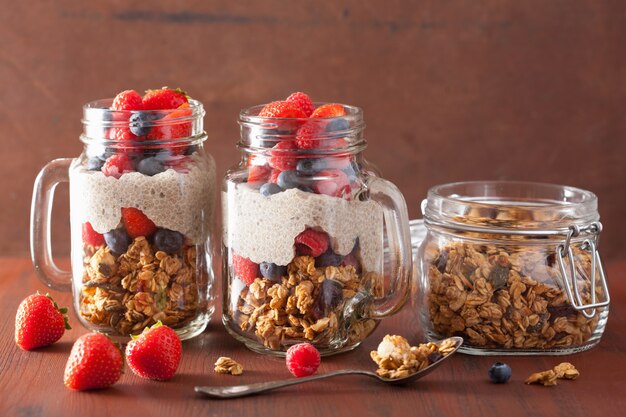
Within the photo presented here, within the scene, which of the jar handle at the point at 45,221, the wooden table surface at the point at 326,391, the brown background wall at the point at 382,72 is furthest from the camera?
the brown background wall at the point at 382,72

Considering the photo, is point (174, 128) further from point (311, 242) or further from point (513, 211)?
point (513, 211)

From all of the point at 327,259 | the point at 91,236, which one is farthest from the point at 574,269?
the point at 91,236

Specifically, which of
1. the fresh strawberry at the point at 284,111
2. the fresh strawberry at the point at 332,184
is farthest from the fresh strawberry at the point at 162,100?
the fresh strawberry at the point at 332,184

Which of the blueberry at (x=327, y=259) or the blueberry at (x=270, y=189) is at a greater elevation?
the blueberry at (x=270, y=189)

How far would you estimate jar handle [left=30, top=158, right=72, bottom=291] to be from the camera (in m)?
1.33

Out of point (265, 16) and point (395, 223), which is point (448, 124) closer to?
point (265, 16)

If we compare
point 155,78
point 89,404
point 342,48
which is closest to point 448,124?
point 342,48

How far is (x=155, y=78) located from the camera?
1847 millimetres

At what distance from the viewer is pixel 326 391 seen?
1.11 m

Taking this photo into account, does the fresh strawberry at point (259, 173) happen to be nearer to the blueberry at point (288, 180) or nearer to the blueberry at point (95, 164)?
the blueberry at point (288, 180)

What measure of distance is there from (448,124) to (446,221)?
66 cm

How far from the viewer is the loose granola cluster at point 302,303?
1171 millimetres

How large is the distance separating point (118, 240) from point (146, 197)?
2.7 inches

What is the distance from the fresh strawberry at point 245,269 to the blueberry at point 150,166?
0.49 feet
